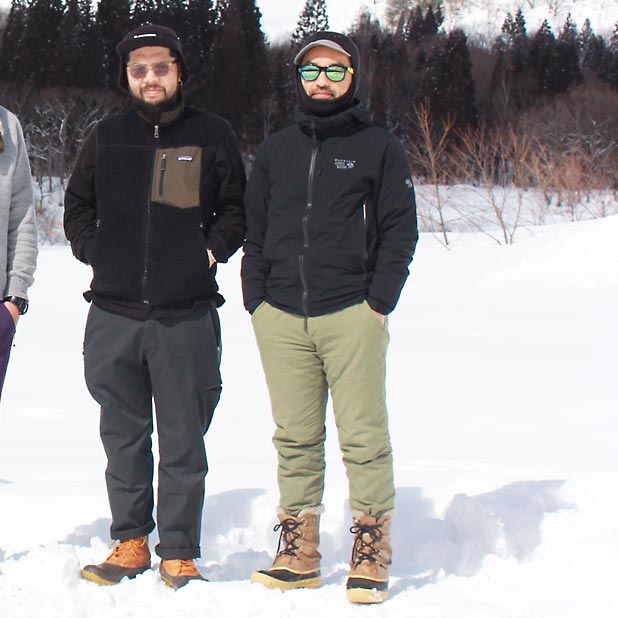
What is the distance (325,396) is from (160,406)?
561mm

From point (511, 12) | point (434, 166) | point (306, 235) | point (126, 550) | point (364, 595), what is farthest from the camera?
point (511, 12)

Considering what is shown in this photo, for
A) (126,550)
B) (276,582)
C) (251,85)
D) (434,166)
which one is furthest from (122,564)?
(251,85)

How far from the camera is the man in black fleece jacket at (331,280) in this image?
2980 millimetres

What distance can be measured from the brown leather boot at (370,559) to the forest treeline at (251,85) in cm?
3412

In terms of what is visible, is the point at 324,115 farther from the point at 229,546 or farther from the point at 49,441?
the point at 49,441

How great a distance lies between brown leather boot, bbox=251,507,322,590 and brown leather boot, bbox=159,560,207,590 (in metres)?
0.20

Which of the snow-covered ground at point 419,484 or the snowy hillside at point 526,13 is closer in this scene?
the snow-covered ground at point 419,484

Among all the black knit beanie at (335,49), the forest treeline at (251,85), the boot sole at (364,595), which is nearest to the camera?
the boot sole at (364,595)

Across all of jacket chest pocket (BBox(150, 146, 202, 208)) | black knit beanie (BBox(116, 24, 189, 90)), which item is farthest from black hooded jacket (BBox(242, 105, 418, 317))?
black knit beanie (BBox(116, 24, 189, 90))

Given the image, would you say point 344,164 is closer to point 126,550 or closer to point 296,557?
point 296,557

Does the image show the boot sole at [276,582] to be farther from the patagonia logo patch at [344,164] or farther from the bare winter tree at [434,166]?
the bare winter tree at [434,166]

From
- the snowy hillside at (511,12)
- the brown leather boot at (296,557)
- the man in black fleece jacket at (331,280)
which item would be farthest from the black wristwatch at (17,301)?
the snowy hillside at (511,12)

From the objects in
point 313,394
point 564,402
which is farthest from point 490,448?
point 313,394

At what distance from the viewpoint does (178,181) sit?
9.98 ft
